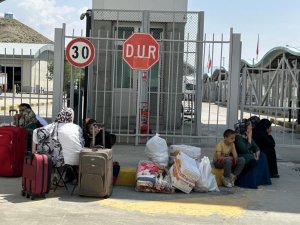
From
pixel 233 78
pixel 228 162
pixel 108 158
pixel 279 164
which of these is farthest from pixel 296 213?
pixel 233 78

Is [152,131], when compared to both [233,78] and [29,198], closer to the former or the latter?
[233,78]

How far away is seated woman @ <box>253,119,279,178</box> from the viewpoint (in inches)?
329

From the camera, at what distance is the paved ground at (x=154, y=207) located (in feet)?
19.0

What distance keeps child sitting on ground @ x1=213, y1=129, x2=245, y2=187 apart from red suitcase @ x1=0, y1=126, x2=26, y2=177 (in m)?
3.13

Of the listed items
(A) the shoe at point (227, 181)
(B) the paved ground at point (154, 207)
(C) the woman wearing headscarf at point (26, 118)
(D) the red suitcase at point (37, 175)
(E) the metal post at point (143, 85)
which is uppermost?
(E) the metal post at point (143, 85)

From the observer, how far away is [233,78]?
9.89 metres

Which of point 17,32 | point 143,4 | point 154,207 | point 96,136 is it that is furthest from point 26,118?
point 17,32

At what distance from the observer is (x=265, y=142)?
836 centimetres

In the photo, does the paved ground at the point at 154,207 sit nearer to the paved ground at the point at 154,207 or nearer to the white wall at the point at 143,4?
the paved ground at the point at 154,207

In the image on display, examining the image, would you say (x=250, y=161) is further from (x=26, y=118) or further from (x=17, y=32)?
(x=17, y=32)

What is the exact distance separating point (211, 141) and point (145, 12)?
3334 millimetres

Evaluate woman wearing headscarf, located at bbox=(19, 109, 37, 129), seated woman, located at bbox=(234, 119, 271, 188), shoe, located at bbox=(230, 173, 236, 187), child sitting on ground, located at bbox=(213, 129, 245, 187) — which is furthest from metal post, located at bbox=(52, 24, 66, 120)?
shoe, located at bbox=(230, 173, 236, 187)

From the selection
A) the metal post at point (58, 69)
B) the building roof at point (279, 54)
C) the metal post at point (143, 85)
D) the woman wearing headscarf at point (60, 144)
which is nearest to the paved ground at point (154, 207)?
the woman wearing headscarf at point (60, 144)

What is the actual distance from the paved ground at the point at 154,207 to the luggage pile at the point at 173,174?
13 centimetres
